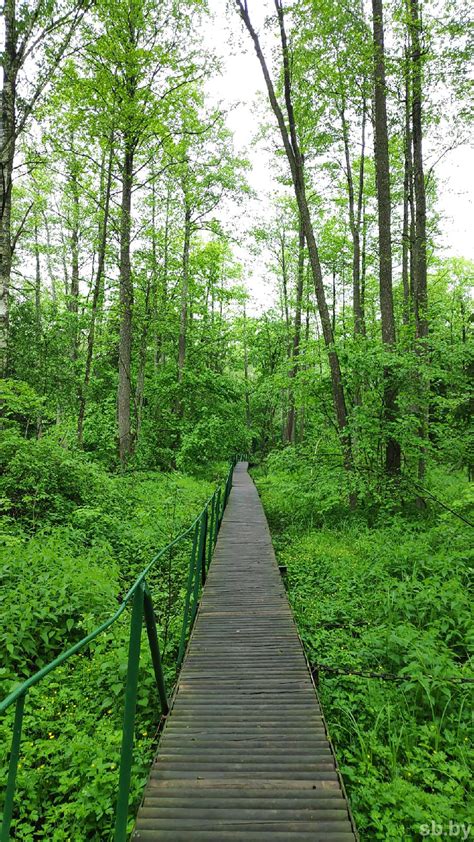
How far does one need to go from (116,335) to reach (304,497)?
30.2 feet

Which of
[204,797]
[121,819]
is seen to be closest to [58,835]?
[121,819]

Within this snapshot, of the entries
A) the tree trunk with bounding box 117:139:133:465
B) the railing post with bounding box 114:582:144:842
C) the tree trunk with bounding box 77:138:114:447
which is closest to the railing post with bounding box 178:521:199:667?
the railing post with bounding box 114:582:144:842

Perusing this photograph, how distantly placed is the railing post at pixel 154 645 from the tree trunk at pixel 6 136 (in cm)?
545

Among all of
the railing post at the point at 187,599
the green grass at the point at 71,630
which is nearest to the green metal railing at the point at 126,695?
the green grass at the point at 71,630

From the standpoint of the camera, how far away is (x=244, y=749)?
2.70 metres

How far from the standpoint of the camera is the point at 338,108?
36.6 feet

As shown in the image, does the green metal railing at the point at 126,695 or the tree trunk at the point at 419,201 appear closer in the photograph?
the green metal railing at the point at 126,695

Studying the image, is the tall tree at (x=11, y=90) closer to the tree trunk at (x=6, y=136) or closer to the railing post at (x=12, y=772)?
the tree trunk at (x=6, y=136)

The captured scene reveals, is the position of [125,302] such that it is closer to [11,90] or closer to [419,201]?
[11,90]

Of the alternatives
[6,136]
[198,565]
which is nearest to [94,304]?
[6,136]

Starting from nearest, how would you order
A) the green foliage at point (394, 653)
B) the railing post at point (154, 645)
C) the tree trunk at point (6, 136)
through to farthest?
the green foliage at point (394, 653), the railing post at point (154, 645), the tree trunk at point (6, 136)

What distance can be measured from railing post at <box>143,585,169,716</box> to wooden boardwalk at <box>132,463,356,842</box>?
0.53 feet

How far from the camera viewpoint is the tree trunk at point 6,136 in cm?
655

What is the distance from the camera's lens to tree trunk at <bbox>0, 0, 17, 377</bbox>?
6.55 m
